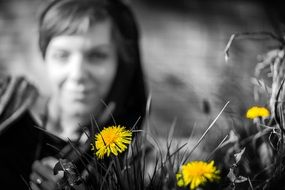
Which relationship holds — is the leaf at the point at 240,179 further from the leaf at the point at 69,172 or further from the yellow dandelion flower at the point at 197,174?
the leaf at the point at 69,172

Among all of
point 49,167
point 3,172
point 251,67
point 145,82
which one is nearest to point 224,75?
point 251,67

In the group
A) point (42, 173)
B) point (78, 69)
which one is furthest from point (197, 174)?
point (78, 69)

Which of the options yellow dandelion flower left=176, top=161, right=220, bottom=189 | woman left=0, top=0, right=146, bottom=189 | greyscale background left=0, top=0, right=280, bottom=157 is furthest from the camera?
greyscale background left=0, top=0, right=280, bottom=157

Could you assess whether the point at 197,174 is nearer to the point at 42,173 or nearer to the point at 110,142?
the point at 110,142

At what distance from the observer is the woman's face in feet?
3.76

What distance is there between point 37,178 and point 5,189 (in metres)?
0.14

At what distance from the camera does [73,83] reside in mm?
1146

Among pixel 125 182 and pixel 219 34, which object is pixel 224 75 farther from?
pixel 125 182

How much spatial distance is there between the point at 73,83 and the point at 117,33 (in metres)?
Answer: 0.20

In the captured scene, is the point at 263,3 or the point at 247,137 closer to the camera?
the point at 247,137

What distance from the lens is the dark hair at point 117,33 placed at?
45.5 inches

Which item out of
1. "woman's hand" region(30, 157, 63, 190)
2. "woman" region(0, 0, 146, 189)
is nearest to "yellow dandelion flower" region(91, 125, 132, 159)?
"woman's hand" region(30, 157, 63, 190)

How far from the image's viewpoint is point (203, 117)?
1.19 metres

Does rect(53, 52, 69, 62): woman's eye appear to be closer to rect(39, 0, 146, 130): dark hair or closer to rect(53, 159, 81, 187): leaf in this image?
rect(39, 0, 146, 130): dark hair
